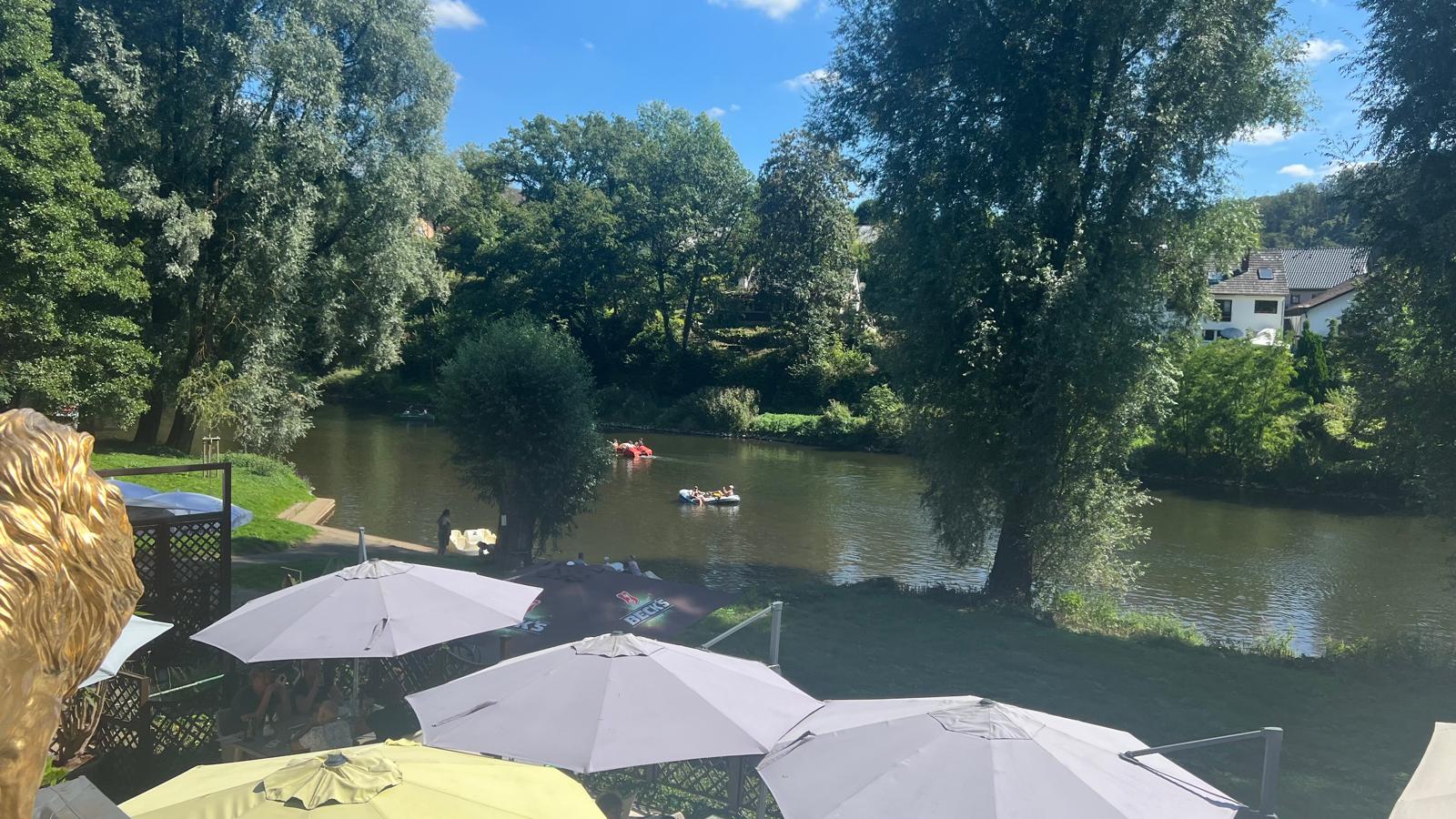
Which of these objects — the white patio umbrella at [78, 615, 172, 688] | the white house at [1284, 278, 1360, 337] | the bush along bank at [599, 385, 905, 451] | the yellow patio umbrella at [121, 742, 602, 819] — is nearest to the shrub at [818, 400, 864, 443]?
the bush along bank at [599, 385, 905, 451]

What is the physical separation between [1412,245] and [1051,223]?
16.1 ft

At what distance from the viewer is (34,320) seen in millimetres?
19422

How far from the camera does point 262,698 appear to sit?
8.10m

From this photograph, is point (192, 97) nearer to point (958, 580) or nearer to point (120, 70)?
point (120, 70)

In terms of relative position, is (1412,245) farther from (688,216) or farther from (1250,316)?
(1250,316)

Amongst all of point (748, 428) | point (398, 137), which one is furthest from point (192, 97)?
point (748, 428)

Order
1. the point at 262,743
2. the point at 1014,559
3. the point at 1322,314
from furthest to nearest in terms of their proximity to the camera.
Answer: the point at 1322,314 < the point at 1014,559 < the point at 262,743

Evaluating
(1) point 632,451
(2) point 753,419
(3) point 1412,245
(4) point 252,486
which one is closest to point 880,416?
(2) point 753,419

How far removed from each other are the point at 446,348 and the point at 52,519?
56328 mm

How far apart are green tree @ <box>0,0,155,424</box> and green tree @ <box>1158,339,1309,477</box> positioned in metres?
35.7

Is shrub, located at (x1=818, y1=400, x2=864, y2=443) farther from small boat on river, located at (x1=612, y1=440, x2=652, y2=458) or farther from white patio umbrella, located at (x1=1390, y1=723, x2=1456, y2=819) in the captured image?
white patio umbrella, located at (x1=1390, y1=723, x2=1456, y2=819)

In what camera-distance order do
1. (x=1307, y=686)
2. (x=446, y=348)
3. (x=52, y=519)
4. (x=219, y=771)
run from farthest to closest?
1. (x=446, y=348)
2. (x=1307, y=686)
3. (x=219, y=771)
4. (x=52, y=519)

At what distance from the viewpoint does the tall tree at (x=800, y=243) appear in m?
57.1

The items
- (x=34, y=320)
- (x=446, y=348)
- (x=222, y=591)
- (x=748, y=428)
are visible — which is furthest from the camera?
(x=446, y=348)
